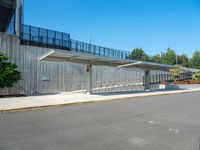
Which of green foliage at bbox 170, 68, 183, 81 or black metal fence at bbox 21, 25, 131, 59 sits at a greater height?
black metal fence at bbox 21, 25, 131, 59

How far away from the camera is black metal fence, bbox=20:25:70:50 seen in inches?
776

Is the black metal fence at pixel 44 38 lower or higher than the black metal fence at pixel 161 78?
higher

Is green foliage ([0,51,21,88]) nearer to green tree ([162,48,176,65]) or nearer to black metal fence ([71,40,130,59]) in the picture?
black metal fence ([71,40,130,59])

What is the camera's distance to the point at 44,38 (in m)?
21.1

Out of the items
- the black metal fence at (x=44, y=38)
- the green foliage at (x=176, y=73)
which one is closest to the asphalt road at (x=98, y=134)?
the black metal fence at (x=44, y=38)

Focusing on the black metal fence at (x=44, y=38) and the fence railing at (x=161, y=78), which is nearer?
the black metal fence at (x=44, y=38)

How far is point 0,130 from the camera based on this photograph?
242 inches

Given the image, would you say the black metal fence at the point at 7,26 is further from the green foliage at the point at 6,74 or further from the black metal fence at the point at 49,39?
the green foliage at the point at 6,74

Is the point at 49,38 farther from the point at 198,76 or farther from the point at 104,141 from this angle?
the point at 198,76

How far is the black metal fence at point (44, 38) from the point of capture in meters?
19.7

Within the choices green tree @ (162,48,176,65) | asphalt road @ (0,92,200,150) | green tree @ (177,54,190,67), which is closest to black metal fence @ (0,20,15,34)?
asphalt road @ (0,92,200,150)

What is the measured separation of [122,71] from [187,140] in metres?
24.5

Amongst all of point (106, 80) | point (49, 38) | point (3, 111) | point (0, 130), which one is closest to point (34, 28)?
point (49, 38)

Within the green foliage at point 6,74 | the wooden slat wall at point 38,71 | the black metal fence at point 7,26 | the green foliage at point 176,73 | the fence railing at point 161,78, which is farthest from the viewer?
the green foliage at point 176,73
